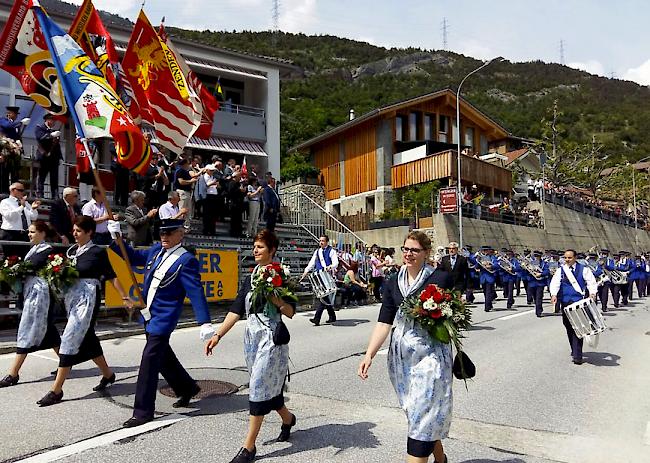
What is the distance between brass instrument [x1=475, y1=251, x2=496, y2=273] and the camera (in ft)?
61.7

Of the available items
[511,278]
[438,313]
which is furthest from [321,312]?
[438,313]

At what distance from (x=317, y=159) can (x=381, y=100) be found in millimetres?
53849

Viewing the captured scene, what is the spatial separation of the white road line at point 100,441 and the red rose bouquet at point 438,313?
277cm

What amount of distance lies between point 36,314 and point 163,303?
2.55 m

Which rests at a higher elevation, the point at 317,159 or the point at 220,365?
the point at 317,159

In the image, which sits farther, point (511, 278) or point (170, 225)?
point (511, 278)

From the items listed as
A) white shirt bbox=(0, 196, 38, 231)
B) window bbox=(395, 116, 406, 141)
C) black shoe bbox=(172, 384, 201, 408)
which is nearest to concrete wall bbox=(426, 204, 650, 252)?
window bbox=(395, 116, 406, 141)

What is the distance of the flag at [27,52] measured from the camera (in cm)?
1032

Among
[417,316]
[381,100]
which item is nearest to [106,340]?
[417,316]

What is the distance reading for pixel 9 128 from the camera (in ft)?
46.8

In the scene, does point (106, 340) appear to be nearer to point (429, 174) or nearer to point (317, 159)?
point (429, 174)

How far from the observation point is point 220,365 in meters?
8.73

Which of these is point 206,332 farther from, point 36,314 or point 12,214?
point 12,214

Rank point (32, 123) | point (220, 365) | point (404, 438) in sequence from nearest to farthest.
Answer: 1. point (404, 438)
2. point (220, 365)
3. point (32, 123)
